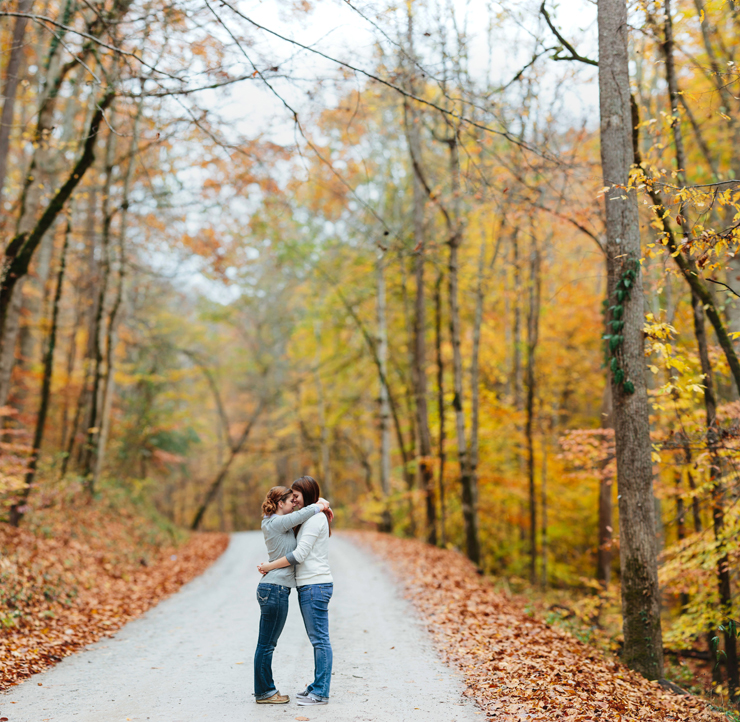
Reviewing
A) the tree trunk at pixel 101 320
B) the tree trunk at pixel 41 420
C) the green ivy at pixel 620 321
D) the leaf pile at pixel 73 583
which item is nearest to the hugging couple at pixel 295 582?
the leaf pile at pixel 73 583

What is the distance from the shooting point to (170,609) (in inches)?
308

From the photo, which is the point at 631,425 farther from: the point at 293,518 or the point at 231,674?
the point at 231,674

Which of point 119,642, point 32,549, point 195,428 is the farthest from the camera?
point 195,428

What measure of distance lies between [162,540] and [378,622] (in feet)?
29.9

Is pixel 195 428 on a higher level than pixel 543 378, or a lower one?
lower

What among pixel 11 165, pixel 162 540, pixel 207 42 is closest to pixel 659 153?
pixel 207 42

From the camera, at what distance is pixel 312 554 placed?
4305 mm

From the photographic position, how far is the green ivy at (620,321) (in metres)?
5.81

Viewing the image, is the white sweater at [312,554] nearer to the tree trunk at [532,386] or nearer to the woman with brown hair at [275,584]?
the woman with brown hair at [275,584]

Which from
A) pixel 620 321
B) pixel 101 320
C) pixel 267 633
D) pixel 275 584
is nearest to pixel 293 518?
pixel 275 584

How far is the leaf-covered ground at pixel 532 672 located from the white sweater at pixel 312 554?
1.67 metres

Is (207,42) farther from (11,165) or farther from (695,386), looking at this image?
(11,165)

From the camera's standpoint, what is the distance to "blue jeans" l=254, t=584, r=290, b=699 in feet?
A: 13.6

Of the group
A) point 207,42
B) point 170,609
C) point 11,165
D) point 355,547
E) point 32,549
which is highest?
point 11,165
